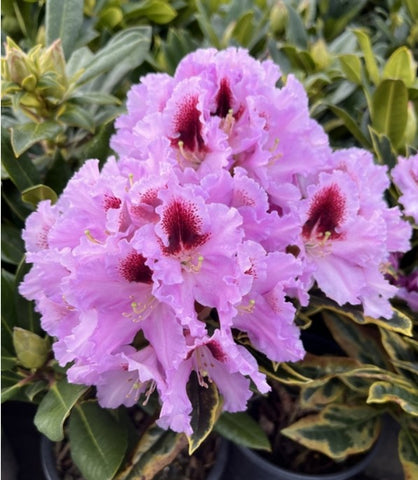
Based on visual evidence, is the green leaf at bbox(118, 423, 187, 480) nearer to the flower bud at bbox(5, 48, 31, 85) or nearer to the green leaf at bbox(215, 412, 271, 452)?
the green leaf at bbox(215, 412, 271, 452)

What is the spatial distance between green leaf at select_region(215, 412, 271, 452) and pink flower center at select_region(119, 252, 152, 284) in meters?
0.40

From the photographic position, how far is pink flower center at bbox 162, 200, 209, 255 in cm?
71

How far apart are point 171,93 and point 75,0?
1.39 ft

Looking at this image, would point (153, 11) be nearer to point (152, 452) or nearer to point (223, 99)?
point (223, 99)

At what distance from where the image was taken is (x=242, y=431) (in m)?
1.03

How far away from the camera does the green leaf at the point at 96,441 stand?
0.91 meters

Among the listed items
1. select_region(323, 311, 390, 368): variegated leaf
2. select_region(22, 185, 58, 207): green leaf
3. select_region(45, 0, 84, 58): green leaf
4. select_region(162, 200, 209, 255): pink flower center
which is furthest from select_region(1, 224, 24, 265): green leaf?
select_region(323, 311, 390, 368): variegated leaf

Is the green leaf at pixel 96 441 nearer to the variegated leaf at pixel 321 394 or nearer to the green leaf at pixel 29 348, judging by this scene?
the green leaf at pixel 29 348

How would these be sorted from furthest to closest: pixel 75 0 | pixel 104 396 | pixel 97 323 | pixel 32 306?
1. pixel 75 0
2. pixel 32 306
3. pixel 104 396
4. pixel 97 323

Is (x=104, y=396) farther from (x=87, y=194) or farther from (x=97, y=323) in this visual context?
(x=87, y=194)

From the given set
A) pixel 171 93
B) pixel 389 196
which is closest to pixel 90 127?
pixel 171 93

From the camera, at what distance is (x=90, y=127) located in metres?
A: 1.05

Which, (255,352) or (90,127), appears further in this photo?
(90,127)

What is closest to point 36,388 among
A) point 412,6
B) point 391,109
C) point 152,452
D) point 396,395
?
point 152,452
